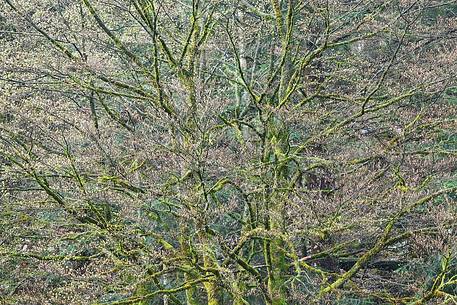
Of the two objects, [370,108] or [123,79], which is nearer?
[370,108]

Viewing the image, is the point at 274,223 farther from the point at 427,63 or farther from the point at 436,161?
the point at 427,63

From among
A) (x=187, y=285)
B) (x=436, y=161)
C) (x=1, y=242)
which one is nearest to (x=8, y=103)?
(x=1, y=242)

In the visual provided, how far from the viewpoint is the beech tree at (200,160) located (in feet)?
23.2

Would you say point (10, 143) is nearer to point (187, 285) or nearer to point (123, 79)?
Result: point (123, 79)

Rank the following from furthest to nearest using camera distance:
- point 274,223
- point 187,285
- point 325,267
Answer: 1. point 325,267
2. point 274,223
3. point 187,285

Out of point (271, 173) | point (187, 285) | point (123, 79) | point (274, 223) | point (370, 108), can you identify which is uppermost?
point (123, 79)

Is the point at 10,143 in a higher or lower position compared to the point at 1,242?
higher

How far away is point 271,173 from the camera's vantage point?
26.8 feet

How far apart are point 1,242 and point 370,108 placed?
5.17 metres

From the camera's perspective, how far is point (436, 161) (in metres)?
8.55

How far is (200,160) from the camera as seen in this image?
6.31 m

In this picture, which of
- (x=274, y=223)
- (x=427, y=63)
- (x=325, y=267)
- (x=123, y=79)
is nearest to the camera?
(x=274, y=223)

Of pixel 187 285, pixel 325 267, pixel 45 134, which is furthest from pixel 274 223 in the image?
pixel 325 267

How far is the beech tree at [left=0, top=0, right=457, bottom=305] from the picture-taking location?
23.2 ft
